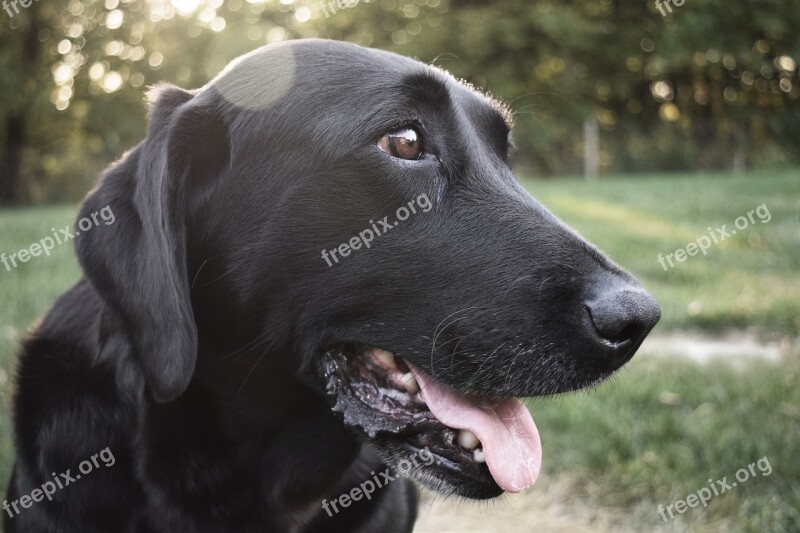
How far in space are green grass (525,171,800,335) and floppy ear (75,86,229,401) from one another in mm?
3728

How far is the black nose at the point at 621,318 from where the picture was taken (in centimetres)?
166

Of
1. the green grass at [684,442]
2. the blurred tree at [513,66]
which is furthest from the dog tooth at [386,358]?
the blurred tree at [513,66]

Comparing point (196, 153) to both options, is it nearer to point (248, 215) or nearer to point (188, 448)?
point (248, 215)

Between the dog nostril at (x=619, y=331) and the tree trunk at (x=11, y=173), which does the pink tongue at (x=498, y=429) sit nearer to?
the dog nostril at (x=619, y=331)

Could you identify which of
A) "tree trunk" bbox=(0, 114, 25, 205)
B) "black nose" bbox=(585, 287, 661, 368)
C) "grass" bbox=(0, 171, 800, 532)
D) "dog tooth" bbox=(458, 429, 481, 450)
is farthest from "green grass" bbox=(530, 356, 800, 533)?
"tree trunk" bbox=(0, 114, 25, 205)

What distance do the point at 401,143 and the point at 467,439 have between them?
2.61 feet

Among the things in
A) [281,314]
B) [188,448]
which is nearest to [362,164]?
[281,314]

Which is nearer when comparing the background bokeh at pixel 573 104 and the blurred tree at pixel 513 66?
the background bokeh at pixel 573 104

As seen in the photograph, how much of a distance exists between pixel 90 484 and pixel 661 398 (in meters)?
2.65

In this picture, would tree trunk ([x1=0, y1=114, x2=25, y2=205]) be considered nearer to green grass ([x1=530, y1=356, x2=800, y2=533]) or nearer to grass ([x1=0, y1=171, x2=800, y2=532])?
grass ([x1=0, y1=171, x2=800, y2=532])

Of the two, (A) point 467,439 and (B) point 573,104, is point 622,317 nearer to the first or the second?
(A) point 467,439

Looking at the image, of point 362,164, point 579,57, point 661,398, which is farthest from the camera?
point 579,57

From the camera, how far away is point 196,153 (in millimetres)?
1931

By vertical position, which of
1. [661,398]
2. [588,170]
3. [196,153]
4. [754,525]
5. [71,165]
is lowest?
[588,170]
